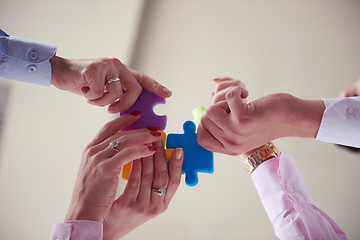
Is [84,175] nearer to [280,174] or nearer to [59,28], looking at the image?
[280,174]

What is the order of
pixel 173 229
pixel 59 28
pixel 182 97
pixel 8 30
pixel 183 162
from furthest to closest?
pixel 182 97, pixel 173 229, pixel 59 28, pixel 8 30, pixel 183 162

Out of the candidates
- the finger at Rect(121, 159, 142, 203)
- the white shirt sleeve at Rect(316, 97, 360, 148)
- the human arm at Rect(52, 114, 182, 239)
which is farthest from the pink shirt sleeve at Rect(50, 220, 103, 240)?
the white shirt sleeve at Rect(316, 97, 360, 148)

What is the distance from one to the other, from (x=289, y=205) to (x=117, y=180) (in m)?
0.66

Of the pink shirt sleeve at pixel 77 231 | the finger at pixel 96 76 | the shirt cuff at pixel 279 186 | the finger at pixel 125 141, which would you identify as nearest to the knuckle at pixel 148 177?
the finger at pixel 125 141

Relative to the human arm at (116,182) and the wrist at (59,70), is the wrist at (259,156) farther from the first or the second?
the wrist at (59,70)

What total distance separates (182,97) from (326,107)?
3.56ft

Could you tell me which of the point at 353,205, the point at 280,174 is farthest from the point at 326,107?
the point at 353,205

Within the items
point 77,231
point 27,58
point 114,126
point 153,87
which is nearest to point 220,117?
point 153,87

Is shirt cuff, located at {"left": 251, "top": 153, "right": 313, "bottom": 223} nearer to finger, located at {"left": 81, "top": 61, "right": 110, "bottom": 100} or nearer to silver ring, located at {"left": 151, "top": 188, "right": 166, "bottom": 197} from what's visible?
silver ring, located at {"left": 151, "top": 188, "right": 166, "bottom": 197}

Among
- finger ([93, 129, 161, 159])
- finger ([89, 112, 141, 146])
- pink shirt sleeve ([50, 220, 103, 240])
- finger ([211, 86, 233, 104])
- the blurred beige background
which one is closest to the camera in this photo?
pink shirt sleeve ([50, 220, 103, 240])

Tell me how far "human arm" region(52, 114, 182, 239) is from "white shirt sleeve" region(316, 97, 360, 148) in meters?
0.54

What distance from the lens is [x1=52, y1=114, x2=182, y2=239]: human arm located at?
2.64 ft

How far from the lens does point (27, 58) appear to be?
41.1 inches

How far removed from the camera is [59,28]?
62.6 inches
